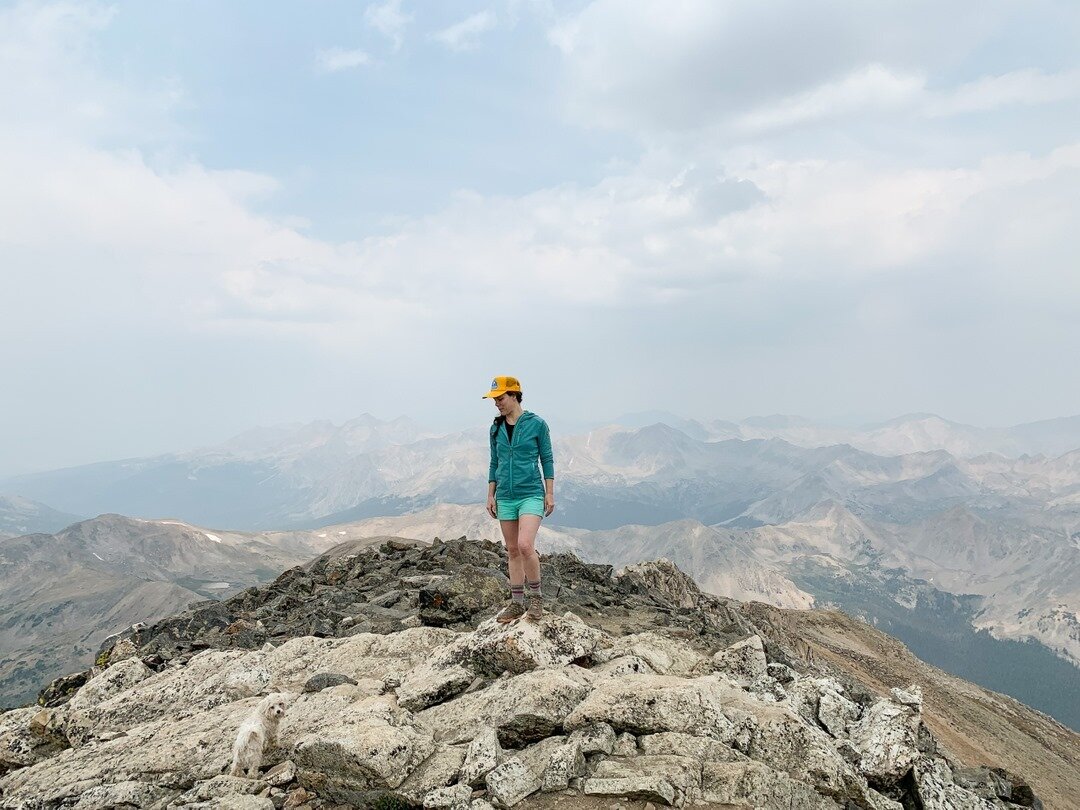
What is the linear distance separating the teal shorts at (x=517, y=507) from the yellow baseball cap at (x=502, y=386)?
2.34m

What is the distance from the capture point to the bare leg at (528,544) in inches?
502

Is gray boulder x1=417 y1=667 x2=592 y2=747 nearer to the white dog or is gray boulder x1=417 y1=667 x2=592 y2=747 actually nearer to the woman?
the woman

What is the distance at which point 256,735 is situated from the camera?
437 inches

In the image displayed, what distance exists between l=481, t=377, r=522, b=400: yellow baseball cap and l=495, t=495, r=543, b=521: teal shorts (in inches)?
92.2

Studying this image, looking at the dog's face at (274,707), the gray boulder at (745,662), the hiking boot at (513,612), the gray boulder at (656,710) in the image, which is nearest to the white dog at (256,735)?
the dog's face at (274,707)

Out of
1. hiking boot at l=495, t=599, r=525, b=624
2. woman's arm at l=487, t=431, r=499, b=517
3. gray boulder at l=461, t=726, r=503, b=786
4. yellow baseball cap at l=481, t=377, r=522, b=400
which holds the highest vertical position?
yellow baseball cap at l=481, t=377, r=522, b=400

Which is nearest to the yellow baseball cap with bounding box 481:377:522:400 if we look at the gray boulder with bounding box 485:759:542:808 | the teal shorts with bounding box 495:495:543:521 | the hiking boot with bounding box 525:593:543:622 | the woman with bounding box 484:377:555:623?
the woman with bounding box 484:377:555:623

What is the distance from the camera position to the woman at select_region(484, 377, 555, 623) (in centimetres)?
1288

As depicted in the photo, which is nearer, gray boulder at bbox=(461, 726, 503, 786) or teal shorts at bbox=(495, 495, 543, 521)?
gray boulder at bbox=(461, 726, 503, 786)

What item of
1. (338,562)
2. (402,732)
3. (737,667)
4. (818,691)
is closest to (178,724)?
(402,732)

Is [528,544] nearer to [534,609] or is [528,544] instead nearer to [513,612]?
[534,609]

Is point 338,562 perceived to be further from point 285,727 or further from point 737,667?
point 737,667

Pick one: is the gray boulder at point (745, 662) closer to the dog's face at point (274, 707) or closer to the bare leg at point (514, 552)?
the bare leg at point (514, 552)

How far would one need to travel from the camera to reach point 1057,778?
4144cm
